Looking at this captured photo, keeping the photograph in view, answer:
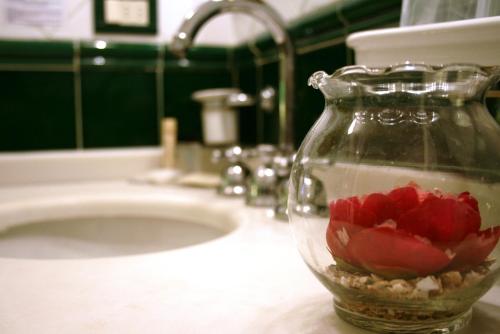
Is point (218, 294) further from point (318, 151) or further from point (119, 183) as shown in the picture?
point (119, 183)

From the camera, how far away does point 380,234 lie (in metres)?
0.33

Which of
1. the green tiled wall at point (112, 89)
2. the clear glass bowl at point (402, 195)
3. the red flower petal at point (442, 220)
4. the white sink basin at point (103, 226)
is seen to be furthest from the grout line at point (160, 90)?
the red flower petal at point (442, 220)

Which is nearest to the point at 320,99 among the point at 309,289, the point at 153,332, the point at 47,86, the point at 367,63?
the point at 367,63

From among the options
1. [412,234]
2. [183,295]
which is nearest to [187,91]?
[183,295]

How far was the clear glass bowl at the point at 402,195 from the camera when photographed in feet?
1.09

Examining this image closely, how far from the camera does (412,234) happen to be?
33cm

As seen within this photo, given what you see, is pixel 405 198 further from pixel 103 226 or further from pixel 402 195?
pixel 103 226

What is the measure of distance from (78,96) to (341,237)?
1.11 metres

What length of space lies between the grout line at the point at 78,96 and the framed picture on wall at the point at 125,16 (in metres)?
0.08

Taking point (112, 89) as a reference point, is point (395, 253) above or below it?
below

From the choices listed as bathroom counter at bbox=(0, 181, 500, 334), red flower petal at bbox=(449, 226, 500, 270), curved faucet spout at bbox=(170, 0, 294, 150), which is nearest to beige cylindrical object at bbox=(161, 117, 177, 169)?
curved faucet spout at bbox=(170, 0, 294, 150)

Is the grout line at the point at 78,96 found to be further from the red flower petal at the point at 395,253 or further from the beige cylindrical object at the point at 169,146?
the red flower petal at the point at 395,253

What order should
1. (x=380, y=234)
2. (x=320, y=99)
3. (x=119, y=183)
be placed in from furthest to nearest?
1. (x=119, y=183)
2. (x=320, y=99)
3. (x=380, y=234)

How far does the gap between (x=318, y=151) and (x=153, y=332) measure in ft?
0.62
